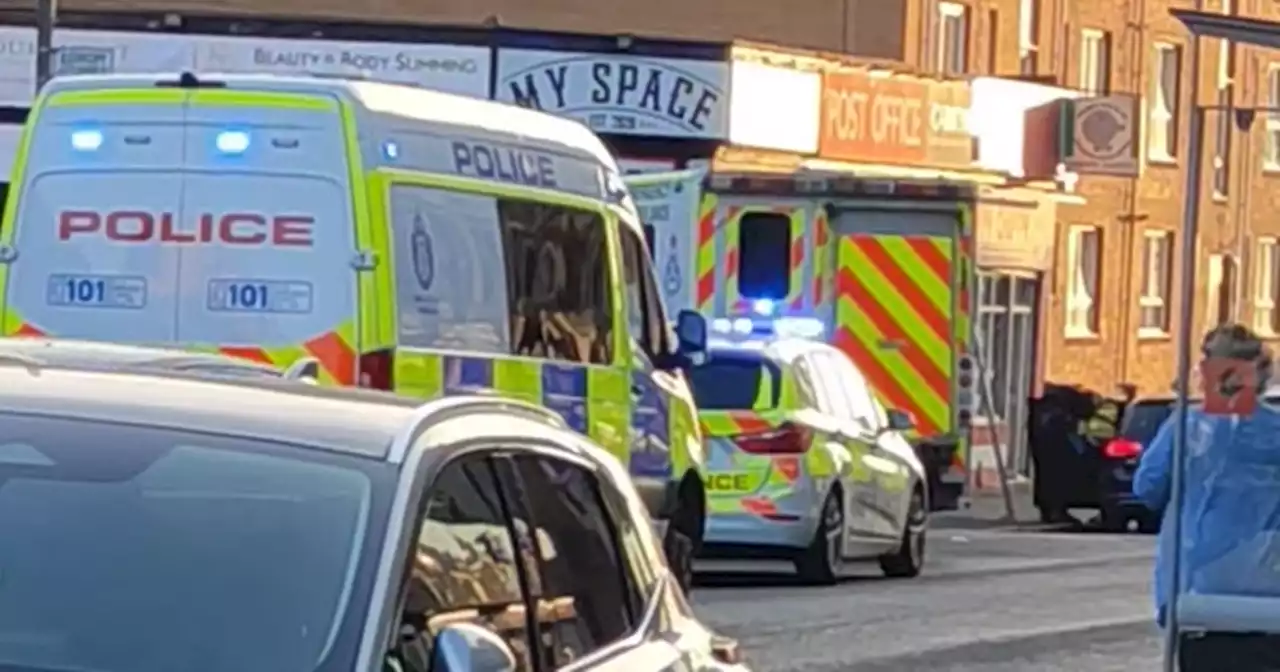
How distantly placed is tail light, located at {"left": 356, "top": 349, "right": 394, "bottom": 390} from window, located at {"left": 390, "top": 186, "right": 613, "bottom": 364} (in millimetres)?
175

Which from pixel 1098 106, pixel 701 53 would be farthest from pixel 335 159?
pixel 1098 106

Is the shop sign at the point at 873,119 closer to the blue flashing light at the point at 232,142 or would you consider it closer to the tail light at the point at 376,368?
the blue flashing light at the point at 232,142

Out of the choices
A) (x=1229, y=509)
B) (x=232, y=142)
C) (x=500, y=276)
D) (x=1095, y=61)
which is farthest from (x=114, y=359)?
(x=1095, y=61)

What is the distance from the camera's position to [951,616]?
1853 cm

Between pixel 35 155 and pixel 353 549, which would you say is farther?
pixel 35 155

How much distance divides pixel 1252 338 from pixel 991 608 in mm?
9428

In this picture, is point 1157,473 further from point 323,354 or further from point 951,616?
point 951,616

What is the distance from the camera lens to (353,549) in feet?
17.9

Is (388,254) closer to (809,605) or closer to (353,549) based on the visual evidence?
(809,605)

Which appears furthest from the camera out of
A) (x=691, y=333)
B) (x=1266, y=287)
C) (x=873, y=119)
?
(x=1266, y=287)

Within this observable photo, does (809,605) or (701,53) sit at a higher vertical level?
(701,53)

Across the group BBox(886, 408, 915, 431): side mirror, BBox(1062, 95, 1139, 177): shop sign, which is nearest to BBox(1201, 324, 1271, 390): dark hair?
BBox(886, 408, 915, 431): side mirror

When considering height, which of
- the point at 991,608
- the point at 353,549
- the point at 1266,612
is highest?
the point at 353,549

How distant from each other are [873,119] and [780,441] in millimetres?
16091
